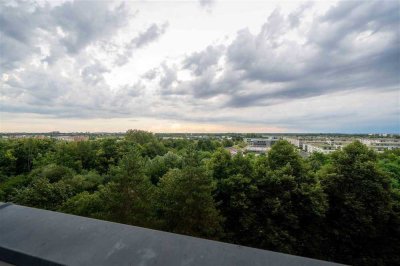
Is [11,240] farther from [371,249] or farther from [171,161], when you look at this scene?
[171,161]

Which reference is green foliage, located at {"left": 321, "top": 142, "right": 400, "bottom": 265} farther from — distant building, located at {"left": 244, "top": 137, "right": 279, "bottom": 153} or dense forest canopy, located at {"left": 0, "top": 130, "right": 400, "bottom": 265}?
distant building, located at {"left": 244, "top": 137, "right": 279, "bottom": 153}

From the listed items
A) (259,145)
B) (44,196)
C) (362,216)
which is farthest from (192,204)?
(259,145)

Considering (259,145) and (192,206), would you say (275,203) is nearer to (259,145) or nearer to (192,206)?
(192,206)

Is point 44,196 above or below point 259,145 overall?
above

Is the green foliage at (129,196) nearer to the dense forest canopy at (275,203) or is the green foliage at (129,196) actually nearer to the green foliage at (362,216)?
the dense forest canopy at (275,203)

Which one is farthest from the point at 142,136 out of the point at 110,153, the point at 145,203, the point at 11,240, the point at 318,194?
the point at 11,240

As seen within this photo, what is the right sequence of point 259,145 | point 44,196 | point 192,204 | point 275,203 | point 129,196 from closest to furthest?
point 192,204 → point 275,203 → point 129,196 → point 44,196 → point 259,145

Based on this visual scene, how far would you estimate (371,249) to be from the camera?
13.6m

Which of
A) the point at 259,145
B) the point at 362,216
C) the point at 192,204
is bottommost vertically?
the point at 259,145

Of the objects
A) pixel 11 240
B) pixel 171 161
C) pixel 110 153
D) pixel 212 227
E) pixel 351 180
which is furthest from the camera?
pixel 110 153

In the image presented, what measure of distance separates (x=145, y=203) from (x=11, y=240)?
13138mm

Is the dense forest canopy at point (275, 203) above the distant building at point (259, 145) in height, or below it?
above

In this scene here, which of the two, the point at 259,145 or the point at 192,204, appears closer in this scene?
the point at 192,204

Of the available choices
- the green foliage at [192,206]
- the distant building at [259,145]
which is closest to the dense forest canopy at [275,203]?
the green foliage at [192,206]
